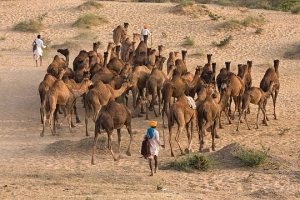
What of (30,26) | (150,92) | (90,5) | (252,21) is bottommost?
(150,92)

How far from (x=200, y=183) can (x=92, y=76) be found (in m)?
7.03

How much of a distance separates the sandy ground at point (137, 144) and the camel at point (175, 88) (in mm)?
801

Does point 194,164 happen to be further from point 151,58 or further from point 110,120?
point 151,58

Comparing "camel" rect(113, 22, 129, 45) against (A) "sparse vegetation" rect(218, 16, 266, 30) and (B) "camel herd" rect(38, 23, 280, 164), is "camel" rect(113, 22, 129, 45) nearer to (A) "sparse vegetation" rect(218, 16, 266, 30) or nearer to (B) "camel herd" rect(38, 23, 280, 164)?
(B) "camel herd" rect(38, 23, 280, 164)

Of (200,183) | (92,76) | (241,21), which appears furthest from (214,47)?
(200,183)

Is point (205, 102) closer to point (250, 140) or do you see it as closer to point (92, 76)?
point (250, 140)

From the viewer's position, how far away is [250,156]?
13547 mm

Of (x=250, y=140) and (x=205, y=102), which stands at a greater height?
(x=205, y=102)

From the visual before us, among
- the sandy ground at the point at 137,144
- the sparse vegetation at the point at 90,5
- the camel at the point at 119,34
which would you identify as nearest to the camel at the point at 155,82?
the sandy ground at the point at 137,144

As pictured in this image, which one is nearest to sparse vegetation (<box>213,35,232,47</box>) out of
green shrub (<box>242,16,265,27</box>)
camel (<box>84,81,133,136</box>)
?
green shrub (<box>242,16,265,27</box>)

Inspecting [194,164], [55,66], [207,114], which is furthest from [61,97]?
[194,164]

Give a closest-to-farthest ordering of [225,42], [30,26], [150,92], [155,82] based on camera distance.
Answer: [155,82] < [150,92] < [225,42] < [30,26]

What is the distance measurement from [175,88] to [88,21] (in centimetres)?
1601

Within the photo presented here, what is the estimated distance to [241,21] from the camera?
3231 centimetres
